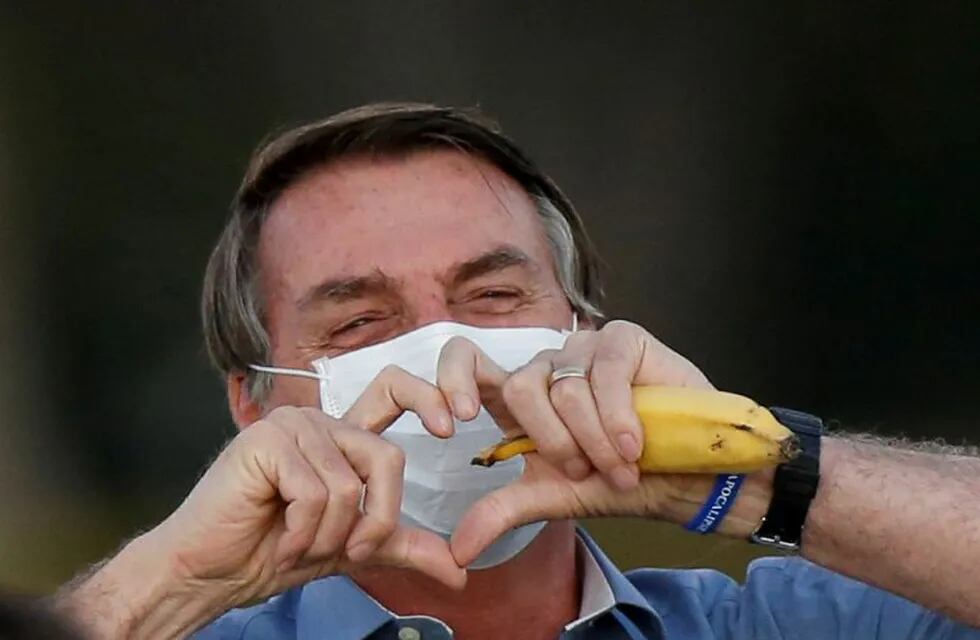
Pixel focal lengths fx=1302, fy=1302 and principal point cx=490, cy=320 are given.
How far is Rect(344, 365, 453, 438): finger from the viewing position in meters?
1.40

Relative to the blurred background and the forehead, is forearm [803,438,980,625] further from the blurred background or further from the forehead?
the blurred background

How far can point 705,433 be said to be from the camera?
51.9 inches

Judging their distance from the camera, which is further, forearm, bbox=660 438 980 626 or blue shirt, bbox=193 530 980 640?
blue shirt, bbox=193 530 980 640

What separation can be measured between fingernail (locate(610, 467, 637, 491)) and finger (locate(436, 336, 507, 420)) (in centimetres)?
16

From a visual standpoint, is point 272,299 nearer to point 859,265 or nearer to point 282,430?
point 282,430

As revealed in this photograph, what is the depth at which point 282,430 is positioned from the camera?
1.38 meters

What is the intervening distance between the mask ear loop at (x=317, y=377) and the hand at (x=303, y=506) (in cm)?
34

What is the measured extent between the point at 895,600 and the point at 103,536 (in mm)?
2129

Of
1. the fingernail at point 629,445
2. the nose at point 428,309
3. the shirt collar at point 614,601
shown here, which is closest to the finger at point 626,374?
the fingernail at point 629,445

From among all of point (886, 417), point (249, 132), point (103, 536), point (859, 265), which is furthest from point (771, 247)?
point (103, 536)

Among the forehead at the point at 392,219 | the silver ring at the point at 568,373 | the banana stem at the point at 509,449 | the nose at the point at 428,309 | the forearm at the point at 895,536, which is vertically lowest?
the forearm at the point at 895,536

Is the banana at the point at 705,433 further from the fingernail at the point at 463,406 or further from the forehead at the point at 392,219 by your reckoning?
the forehead at the point at 392,219

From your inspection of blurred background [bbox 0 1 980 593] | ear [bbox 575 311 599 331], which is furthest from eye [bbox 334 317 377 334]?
blurred background [bbox 0 1 980 593]

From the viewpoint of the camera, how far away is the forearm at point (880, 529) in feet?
4.89
